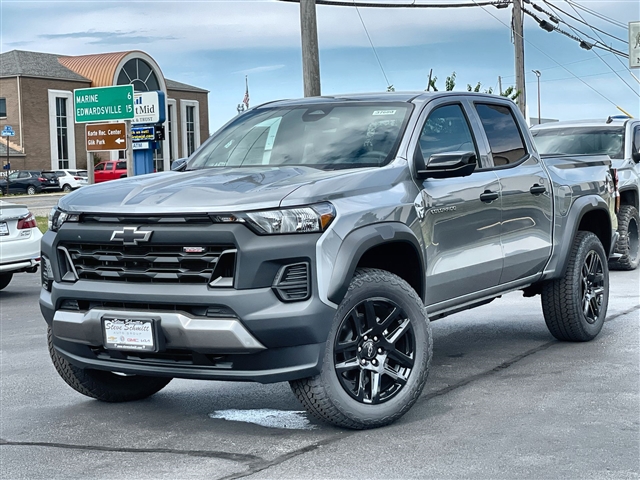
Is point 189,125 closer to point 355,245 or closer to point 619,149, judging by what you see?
point 619,149

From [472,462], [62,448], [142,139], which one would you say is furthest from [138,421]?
[142,139]

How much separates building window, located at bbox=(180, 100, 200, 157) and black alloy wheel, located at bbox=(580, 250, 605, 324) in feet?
261

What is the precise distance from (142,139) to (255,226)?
2738cm

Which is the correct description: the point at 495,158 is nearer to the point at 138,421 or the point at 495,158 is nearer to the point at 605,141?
the point at 138,421

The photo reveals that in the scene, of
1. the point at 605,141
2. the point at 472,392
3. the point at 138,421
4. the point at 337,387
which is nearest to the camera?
the point at 337,387

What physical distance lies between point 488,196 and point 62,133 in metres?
73.9

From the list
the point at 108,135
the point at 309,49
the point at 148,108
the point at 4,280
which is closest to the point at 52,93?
the point at 148,108

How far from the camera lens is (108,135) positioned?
26531 mm

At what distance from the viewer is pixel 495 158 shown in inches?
279

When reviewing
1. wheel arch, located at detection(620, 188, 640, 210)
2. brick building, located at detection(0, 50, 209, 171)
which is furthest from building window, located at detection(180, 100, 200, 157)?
wheel arch, located at detection(620, 188, 640, 210)

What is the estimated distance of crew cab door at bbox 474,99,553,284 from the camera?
274 inches

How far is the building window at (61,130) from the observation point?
75.5 meters

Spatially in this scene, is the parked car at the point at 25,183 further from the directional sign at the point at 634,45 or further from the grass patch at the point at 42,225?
the directional sign at the point at 634,45

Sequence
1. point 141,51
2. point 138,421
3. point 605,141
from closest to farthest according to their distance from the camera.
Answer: point 138,421, point 605,141, point 141,51
